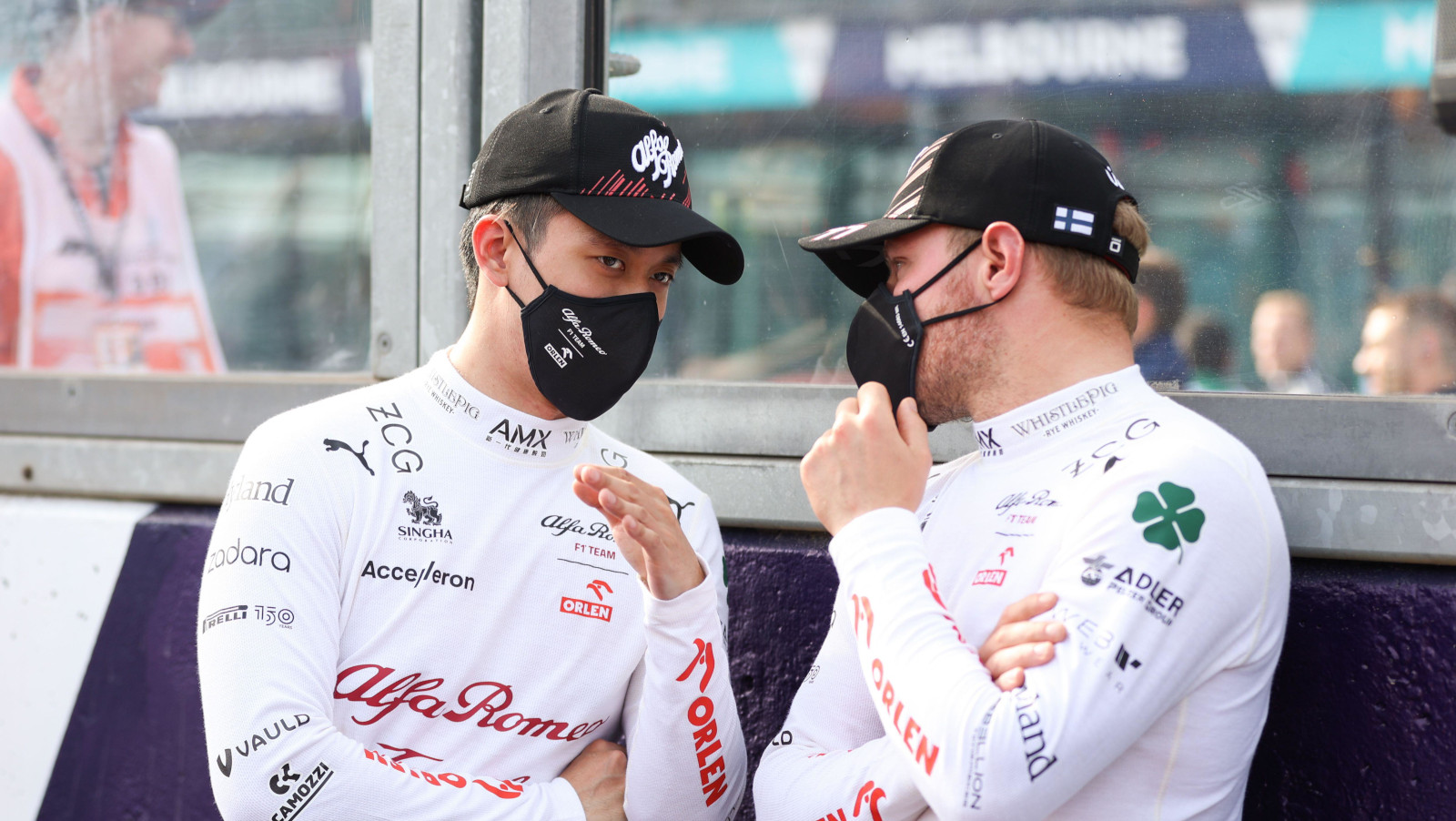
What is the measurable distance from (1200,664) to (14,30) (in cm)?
395

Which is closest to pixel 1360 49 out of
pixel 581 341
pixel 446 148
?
pixel 581 341

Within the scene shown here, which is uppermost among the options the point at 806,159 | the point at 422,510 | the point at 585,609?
the point at 806,159

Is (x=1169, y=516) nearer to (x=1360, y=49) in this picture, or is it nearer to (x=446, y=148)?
(x=1360, y=49)

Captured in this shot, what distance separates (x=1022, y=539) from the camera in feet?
6.05

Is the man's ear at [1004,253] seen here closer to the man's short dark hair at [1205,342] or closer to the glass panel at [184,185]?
the man's short dark hair at [1205,342]

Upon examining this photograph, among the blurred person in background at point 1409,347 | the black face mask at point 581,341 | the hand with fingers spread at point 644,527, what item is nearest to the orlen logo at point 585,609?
the hand with fingers spread at point 644,527

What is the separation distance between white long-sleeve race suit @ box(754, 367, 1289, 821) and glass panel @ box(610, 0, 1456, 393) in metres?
0.79

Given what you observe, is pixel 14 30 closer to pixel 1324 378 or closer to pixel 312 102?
pixel 312 102

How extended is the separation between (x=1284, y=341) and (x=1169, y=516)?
1092 mm

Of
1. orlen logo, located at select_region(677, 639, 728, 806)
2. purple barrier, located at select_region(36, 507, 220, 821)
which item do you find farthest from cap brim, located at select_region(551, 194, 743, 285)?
purple barrier, located at select_region(36, 507, 220, 821)

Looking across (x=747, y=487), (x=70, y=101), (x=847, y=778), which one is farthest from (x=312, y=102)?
(x=847, y=778)

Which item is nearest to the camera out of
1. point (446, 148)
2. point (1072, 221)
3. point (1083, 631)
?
point (1083, 631)

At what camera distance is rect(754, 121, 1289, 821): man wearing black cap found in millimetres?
1553

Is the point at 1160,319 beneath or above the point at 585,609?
above
